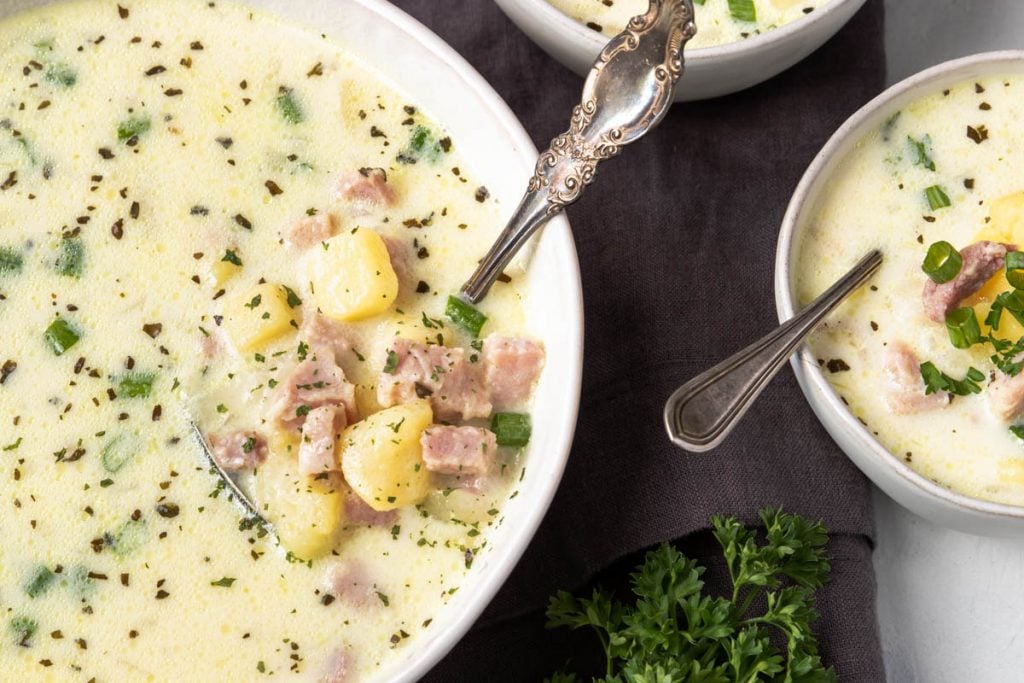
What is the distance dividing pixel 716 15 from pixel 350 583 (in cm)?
161

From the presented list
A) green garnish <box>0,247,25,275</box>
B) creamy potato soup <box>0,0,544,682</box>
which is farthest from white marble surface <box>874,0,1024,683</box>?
green garnish <box>0,247,25,275</box>

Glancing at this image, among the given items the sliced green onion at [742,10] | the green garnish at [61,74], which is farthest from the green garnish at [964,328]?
the green garnish at [61,74]

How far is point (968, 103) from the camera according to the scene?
116 inches

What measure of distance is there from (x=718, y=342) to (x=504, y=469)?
68 cm

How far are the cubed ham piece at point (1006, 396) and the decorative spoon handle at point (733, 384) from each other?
372 mm

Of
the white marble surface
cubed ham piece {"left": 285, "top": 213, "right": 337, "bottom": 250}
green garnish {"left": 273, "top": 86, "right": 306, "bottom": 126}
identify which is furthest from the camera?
the white marble surface

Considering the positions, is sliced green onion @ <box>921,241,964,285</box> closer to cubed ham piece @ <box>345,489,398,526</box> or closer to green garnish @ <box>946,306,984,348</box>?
green garnish @ <box>946,306,984,348</box>

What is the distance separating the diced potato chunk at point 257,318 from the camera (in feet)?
8.66

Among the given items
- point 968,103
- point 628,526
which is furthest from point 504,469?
point 968,103

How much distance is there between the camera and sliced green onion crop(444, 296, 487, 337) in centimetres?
272

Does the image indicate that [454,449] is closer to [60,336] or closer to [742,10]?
[60,336]

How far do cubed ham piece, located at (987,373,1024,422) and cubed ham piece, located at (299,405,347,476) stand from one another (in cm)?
144

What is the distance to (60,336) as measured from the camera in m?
2.67

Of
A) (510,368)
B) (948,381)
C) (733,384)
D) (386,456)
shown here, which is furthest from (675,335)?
(386,456)
